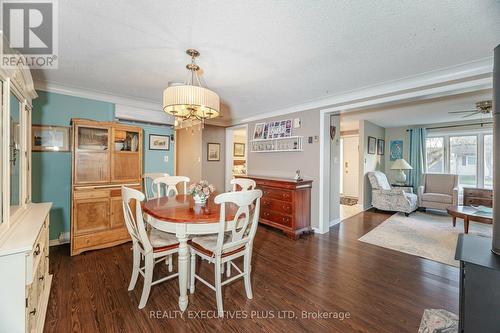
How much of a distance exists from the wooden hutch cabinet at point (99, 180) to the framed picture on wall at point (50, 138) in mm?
475

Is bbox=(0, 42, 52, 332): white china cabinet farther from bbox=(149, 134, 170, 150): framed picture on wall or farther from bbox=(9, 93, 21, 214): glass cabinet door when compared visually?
bbox=(149, 134, 170, 150): framed picture on wall

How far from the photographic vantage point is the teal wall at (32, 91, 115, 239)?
2859 millimetres

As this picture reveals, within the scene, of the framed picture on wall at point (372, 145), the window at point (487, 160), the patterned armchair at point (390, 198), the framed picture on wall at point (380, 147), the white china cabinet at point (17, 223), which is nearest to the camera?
the white china cabinet at point (17, 223)

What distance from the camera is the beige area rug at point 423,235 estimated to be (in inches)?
113

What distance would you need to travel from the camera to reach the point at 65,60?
2242 mm

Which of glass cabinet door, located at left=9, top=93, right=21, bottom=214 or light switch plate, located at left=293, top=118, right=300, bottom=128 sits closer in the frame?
glass cabinet door, located at left=9, top=93, right=21, bottom=214

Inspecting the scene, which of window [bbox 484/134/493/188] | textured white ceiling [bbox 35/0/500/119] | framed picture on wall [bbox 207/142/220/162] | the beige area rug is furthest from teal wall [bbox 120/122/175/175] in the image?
window [bbox 484/134/493/188]

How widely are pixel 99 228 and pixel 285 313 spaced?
8.44ft

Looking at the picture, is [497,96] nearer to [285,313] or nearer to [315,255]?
[285,313]

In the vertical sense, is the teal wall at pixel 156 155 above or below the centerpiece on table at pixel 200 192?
above

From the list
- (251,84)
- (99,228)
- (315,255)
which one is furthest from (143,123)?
(315,255)

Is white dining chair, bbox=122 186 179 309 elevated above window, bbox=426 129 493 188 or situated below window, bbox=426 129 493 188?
below

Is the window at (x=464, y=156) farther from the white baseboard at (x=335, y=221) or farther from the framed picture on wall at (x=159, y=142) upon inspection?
the framed picture on wall at (x=159, y=142)

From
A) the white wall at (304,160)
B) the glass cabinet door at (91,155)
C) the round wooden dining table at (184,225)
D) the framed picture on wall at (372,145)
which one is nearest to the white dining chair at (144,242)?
the round wooden dining table at (184,225)
